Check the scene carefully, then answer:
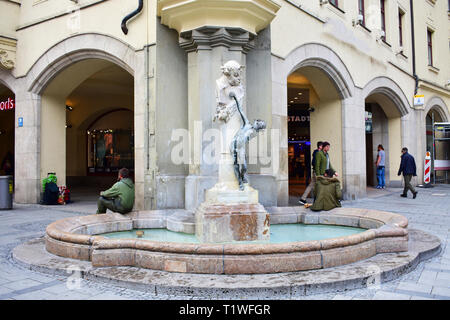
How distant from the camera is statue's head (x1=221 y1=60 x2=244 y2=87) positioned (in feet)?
17.6

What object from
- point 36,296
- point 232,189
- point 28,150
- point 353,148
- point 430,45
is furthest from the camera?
point 430,45

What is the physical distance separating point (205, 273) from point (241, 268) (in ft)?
1.23

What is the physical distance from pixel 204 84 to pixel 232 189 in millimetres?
3367

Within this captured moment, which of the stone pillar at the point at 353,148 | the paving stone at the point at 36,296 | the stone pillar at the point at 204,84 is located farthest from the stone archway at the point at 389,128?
the paving stone at the point at 36,296

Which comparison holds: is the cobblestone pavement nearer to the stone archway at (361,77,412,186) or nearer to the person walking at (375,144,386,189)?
the person walking at (375,144,386,189)

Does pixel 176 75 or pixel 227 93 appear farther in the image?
pixel 176 75

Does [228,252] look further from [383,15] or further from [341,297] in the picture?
[383,15]

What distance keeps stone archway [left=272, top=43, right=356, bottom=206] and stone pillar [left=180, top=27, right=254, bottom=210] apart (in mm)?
1693

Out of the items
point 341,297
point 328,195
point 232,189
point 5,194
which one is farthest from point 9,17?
point 341,297

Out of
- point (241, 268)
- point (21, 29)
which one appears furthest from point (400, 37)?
point (241, 268)

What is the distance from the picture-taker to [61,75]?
1168cm
